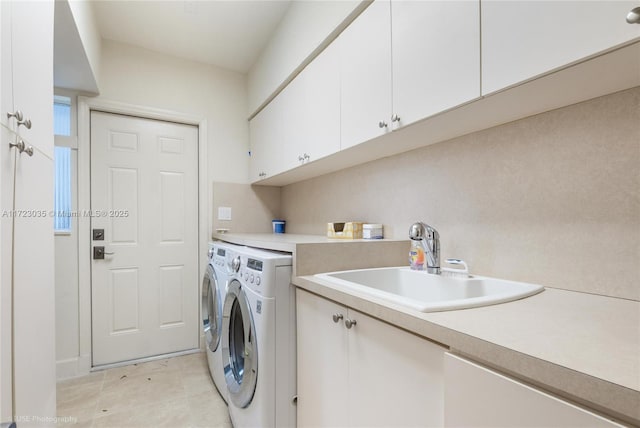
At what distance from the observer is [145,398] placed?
2.02 meters

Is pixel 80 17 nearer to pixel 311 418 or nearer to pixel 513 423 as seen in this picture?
pixel 311 418

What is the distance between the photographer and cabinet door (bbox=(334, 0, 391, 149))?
4.39 feet

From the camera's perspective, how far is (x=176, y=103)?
9.05 feet

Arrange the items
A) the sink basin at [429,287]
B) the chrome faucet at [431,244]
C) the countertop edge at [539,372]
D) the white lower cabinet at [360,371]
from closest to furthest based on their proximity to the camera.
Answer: the countertop edge at [539,372]
the white lower cabinet at [360,371]
the sink basin at [429,287]
the chrome faucet at [431,244]

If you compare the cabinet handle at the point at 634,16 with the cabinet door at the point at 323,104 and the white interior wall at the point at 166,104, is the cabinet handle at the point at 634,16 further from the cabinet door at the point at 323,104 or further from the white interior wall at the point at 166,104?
the white interior wall at the point at 166,104

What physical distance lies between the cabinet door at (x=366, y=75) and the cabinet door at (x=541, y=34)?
17.5 inches

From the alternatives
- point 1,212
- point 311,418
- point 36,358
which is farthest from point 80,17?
point 311,418

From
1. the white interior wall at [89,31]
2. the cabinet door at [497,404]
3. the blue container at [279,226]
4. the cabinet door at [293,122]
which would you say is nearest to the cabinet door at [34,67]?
the white interior wall at [89,31]

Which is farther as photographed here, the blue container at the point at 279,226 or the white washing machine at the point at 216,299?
the blue container at the point at 279,226

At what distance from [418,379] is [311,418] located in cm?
70

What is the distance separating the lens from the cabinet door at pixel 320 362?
3.57ft

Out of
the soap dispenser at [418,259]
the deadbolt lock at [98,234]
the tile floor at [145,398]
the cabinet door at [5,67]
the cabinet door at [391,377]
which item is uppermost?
the cabinet door at [5,67]

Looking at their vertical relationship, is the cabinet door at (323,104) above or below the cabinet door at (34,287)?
above

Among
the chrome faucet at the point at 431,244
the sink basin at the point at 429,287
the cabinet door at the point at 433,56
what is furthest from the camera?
the chrome faucet at the point at 431,244
